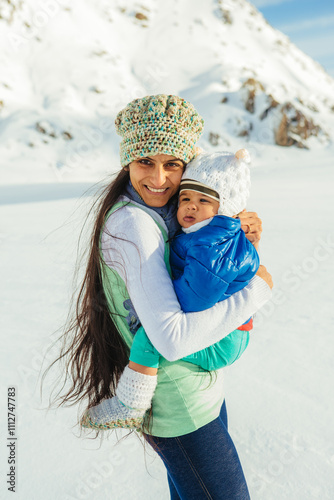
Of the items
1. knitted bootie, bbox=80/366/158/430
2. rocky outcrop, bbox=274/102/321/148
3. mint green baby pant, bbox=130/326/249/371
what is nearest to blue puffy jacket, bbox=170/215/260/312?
mint green baby pant, bbox=130/326/249/371

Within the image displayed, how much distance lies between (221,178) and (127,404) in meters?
0.79

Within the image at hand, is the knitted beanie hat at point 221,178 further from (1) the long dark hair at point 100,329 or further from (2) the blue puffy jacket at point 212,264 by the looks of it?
(1) the long dark hair at point 100,329

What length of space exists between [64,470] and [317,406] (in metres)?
1.40

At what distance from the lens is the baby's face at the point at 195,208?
1301mm

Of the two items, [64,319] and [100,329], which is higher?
[100,329]

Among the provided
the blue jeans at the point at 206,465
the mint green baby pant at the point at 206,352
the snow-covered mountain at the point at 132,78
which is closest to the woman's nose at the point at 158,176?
the mint green baby pant at the point at 206,352

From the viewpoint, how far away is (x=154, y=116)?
50.6 inches

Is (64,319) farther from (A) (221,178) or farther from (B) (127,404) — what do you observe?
(A) (221,178)

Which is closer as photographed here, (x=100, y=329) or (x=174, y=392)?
(x=174, y=392)

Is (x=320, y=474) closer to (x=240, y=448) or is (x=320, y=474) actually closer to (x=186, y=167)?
(x=240, y=448)

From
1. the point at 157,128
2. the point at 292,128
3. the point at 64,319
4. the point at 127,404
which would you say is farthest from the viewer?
the point at 292,128

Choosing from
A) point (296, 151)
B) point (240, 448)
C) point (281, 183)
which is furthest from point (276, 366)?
point (296, 151)

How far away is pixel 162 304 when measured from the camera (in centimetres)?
106

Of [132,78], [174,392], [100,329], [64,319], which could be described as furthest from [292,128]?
[174,392]
